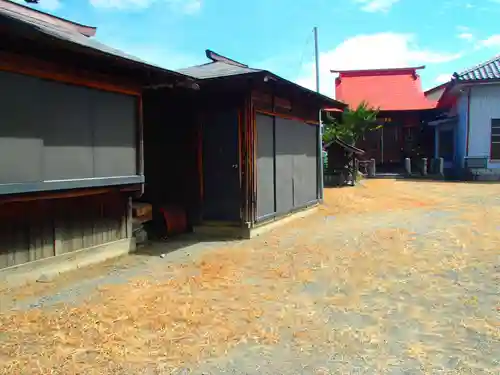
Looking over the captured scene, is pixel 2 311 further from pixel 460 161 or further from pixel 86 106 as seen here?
pixel 460 161

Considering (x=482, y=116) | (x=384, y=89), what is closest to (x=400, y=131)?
(x=384, y=89)

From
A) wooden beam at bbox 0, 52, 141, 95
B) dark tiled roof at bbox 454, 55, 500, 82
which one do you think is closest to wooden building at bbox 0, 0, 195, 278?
wooden beam at bbox 0, 52, 141, 95

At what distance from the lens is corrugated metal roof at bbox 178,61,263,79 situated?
7.29 metres

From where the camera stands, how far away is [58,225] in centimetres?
539

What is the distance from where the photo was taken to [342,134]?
2158cm

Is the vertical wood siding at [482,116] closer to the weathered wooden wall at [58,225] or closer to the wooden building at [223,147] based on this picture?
the wooden building at [223,147]

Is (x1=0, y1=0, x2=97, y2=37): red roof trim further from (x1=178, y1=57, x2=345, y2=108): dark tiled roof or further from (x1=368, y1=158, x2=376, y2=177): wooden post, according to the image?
(x1=368, y1=158, x2=376, y2=177): wooden post

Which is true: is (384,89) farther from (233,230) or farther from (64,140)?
(64,140)

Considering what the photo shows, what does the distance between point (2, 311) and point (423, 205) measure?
34.8 feet

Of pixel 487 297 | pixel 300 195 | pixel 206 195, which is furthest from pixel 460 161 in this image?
pixel 487 297

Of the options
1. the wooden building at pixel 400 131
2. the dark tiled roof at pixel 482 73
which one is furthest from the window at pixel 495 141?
the wooden building at pixel 400 131

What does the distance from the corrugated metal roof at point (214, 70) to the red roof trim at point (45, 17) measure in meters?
1.72

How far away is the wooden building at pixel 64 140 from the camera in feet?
14.6

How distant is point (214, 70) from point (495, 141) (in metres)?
16.8
